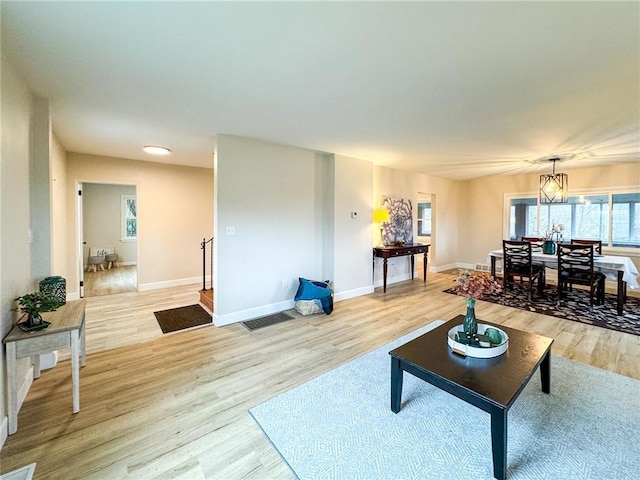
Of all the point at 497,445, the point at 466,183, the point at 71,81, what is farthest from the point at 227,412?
the point at 466,183

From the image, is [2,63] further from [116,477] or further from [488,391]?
[488,391]

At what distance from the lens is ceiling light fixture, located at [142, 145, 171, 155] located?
4215 mm

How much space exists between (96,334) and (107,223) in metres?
5.91

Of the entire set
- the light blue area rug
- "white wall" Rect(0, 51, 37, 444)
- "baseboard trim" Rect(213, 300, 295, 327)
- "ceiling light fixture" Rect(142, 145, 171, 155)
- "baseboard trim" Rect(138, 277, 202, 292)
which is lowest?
the light blue area rug

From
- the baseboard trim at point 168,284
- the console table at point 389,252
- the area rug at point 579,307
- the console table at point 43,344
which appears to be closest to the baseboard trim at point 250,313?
the console table at point 43,344

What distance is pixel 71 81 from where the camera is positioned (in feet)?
7.26

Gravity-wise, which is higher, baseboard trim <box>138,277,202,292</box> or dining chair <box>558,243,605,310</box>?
dining chair <box>558,243,605,310</box>

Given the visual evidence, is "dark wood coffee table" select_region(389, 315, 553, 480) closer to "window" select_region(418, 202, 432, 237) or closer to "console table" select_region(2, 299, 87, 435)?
"console table" select_region(2, 299, 87, 435)

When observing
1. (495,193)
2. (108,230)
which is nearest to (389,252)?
(495,193)

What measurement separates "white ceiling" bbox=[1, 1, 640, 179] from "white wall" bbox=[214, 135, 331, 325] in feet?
1.54

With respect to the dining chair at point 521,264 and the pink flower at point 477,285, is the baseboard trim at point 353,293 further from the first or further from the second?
the pink flower at point 477,285

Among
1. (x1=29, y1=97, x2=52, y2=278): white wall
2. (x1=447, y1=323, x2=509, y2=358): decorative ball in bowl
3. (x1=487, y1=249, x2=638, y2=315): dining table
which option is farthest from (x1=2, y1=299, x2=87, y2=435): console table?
(x1=487, y1=249, x2=638, y2=315): dining table

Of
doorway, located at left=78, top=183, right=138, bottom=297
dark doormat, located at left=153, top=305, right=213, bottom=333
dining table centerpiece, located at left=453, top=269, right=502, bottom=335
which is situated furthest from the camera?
doorway, located at left=78, top=183, right=138, bottom=297

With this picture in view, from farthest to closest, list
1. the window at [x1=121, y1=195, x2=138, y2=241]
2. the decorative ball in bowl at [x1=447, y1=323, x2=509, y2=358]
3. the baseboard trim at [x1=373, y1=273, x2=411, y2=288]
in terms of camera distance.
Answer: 1. the window at [x1=121, y1=195, x2=138, y2=241]
2. the baseboard trim at [x1=373, y1=273, x2=411, y2=288]
3. the decorative ball in bowl at [x1=447, y1=323, x2=509, y2=358]
